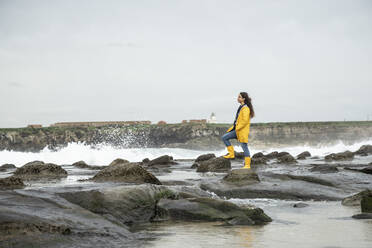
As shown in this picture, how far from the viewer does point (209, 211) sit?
539cm

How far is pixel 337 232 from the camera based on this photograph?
438 cm

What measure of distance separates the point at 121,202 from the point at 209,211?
Result: 1.14 metres

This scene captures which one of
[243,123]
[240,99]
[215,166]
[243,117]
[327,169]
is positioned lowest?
[215,166]

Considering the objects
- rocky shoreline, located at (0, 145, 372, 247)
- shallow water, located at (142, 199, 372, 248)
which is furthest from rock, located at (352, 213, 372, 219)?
shallow water, located at (142, 199, 372, 248)

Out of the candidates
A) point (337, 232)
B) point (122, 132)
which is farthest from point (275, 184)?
point (122, 132)

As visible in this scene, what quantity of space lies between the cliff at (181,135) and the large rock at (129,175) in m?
71.3

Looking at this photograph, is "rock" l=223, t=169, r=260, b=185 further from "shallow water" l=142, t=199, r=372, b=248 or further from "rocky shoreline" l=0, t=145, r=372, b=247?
"shallow water" l=142, t=199, r=372, b=248

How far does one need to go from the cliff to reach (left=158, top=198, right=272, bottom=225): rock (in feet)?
242

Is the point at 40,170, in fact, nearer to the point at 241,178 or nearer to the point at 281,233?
the point at 241,178

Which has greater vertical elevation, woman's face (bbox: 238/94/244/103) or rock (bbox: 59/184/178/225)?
woman's face (bbox: 238/94/244/103)

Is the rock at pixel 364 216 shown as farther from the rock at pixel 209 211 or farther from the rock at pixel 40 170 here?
the rock at pixel 40 170

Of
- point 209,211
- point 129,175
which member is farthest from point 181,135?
point 209,211

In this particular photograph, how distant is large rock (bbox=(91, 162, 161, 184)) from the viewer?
7686mm

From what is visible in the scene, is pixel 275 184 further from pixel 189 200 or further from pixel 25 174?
pixel 25 174
